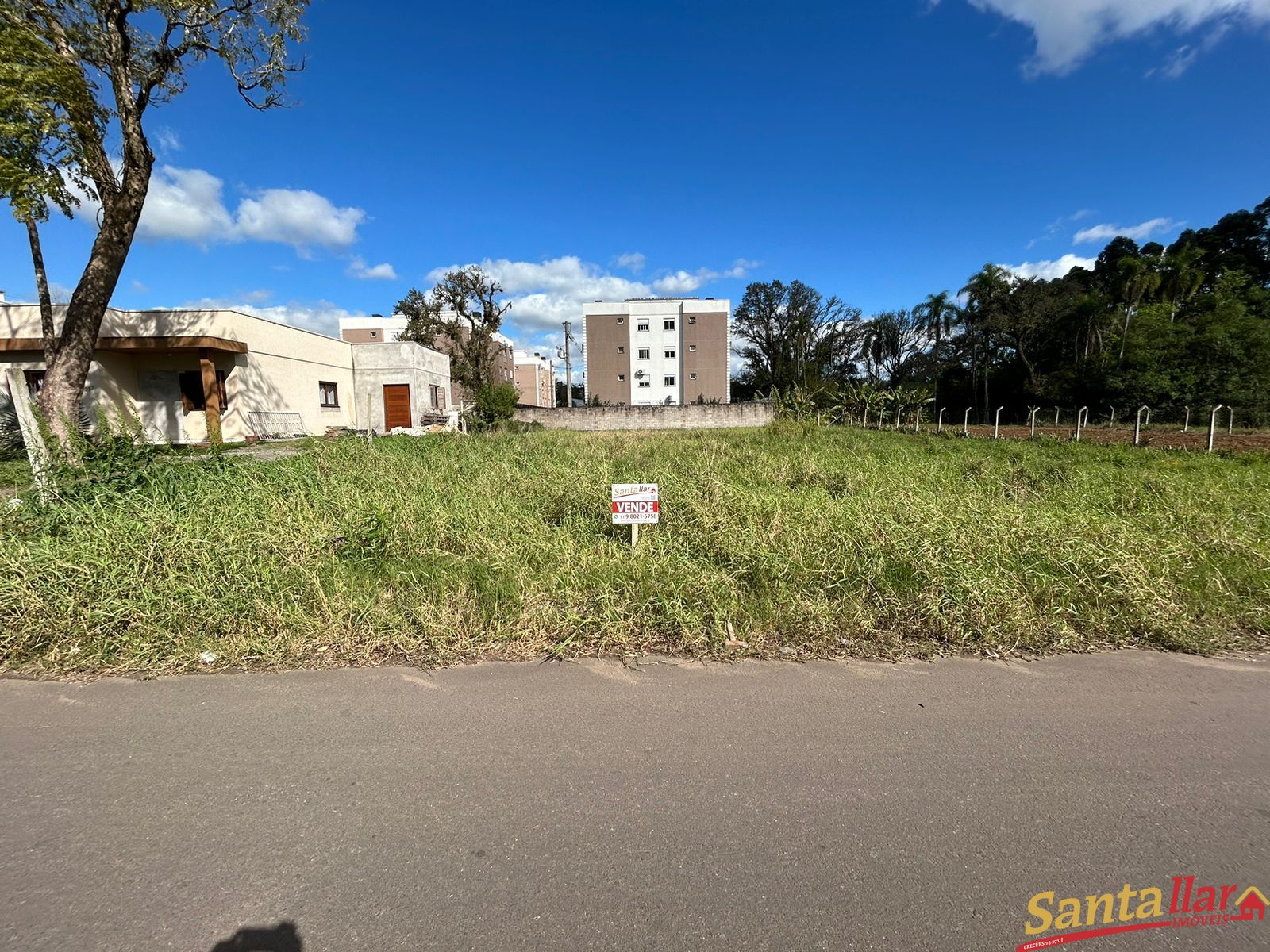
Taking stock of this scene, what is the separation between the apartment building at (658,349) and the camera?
153 ft

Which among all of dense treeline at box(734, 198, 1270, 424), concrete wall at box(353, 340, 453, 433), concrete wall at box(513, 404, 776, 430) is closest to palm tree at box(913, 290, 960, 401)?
dense treeline at box(734, 198, 1270, 424)

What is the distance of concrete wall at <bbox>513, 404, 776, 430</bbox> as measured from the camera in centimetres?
2998

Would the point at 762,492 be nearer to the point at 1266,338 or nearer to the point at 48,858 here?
the point at 48,858

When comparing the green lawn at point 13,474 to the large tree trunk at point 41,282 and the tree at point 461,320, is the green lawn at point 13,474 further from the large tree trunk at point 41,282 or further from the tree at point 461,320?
the tree at point 461,320

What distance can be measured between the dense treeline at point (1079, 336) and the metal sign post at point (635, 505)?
20777 mm

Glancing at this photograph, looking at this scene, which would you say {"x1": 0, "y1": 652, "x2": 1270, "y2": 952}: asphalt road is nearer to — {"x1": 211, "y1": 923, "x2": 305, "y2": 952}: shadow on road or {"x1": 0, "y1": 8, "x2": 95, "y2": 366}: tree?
{"x1": 211, "y1": 923, "x2": 305, "y2": 952}: shadow on road

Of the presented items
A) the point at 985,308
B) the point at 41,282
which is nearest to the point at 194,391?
the point at 41,282

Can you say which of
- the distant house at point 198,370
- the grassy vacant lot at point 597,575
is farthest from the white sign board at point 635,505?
the distant house at point 198,370

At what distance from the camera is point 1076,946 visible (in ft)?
5.21

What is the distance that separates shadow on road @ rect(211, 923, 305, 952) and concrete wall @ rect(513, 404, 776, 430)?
28.1 meters

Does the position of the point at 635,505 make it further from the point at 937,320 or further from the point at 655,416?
the point at 937,320

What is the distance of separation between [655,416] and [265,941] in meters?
29.5

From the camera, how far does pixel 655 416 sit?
30.7 m

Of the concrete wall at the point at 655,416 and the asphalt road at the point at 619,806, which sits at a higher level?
the concrete wall at the point at 655,416
